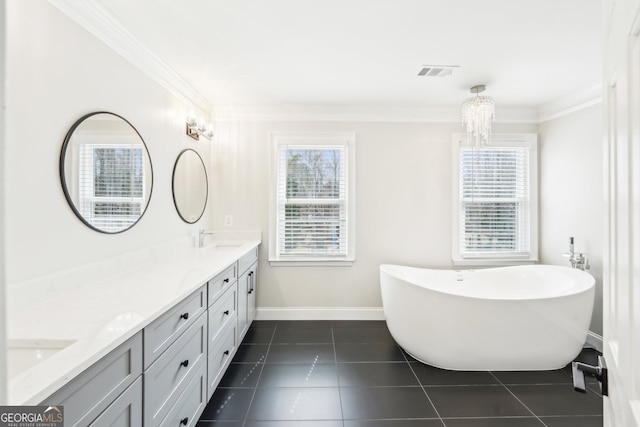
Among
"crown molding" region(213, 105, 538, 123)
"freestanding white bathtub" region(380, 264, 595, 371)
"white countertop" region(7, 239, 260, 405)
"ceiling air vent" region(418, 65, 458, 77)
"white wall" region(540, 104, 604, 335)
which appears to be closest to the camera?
"white countertop" region(7, 239, 260, 405)

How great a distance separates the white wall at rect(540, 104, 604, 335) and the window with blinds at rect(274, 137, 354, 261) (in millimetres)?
2245

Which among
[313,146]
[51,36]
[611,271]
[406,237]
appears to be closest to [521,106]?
[406,237]

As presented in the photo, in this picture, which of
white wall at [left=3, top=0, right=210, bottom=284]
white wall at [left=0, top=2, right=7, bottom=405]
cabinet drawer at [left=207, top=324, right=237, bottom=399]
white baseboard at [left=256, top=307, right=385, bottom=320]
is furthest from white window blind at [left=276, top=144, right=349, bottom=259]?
white wall at [left=0, top=2, right=7, bottom=405]

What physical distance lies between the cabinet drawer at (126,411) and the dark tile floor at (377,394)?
90cm

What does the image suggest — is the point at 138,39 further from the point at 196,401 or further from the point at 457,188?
the point at 457,188

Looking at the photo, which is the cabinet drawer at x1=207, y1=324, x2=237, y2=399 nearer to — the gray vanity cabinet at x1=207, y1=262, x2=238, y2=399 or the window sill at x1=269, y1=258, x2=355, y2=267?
the gray vanity cabinet at x1=207, y1=262, x2=238, y2=399

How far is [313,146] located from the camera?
11.1 ft

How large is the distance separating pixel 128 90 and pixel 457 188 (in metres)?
3.30

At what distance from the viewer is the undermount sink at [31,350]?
36.5 inches

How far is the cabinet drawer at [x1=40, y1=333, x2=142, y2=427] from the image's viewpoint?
2.60 feet

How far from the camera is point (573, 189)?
299 cm

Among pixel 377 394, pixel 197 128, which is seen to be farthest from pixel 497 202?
pixel 197 128

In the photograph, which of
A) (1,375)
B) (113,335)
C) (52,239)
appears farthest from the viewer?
(52,239)

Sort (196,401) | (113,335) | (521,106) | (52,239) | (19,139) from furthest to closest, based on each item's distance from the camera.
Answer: (521,106) → (196,401) → (52,239) → (19,139) → (113,335)
